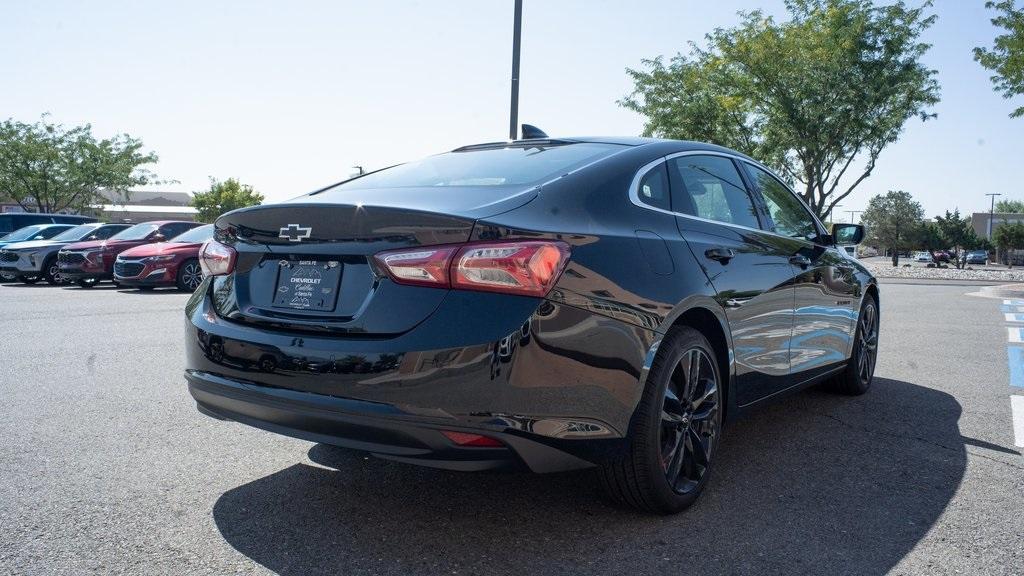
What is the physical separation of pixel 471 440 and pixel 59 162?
4713 cm

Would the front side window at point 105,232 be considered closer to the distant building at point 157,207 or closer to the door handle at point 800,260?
the door handle at point 800,260

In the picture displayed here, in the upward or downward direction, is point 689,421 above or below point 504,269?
below

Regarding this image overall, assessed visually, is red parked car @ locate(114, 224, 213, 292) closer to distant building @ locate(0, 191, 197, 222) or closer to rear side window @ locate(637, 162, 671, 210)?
rear side window @ locate(637, 162, 671, 210)

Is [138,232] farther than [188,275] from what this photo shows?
Yes

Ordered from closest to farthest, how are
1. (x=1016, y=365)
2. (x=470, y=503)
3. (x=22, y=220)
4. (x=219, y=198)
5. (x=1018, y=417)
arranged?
(x=470, y=503) → (x=1018, y=417) → (x=1016, y=365) → (x=22, y=220) → (x=219, y=198)

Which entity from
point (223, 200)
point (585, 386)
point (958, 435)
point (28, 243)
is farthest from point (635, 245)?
point (223, 200)

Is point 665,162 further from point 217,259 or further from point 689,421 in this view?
point 217,259

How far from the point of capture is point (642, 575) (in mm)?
2711

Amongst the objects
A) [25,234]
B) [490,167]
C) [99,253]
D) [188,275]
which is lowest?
[188,275]

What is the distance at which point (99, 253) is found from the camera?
56.0 ft

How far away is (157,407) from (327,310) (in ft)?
9.11

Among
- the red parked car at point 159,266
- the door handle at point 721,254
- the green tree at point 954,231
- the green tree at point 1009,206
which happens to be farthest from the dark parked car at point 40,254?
the green tree at point 1009,206

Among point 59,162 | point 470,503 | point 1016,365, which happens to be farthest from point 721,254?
point 59,162

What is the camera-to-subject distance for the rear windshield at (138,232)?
703 inches
